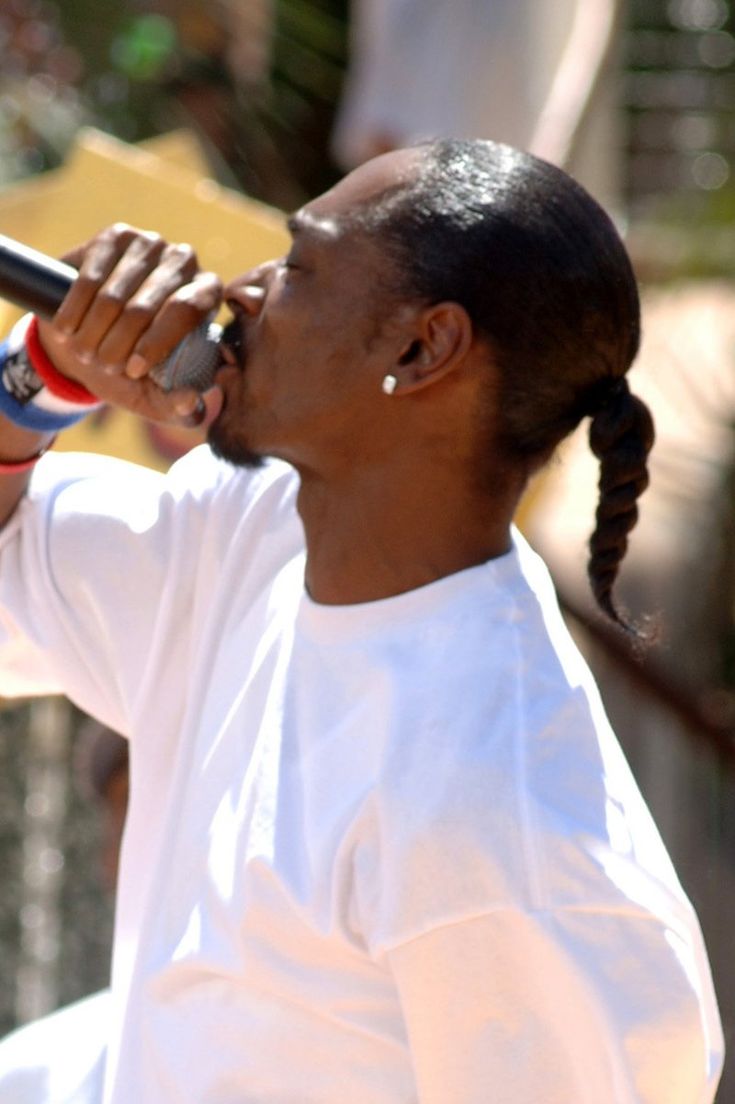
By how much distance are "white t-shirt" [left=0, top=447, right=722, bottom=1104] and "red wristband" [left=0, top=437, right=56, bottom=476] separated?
26 cm

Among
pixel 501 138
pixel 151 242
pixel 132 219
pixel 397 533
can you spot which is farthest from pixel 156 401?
pixel 501 138

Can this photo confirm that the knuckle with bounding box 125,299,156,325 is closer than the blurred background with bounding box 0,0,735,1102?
Yes

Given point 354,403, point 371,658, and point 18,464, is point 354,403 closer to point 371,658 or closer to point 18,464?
point 371,658

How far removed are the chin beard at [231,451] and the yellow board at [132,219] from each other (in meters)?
0.84

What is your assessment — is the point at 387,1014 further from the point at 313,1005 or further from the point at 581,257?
the point at 581,257

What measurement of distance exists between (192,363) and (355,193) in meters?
0.27

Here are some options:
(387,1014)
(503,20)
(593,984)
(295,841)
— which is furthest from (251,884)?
(503,20)

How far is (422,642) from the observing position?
6.44 feet

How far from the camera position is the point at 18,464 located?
232cm

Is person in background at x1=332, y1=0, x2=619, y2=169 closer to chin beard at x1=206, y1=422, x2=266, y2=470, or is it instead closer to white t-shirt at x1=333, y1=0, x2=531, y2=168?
white t-shirt at x1=333, y1=0, x2=531, y2=168

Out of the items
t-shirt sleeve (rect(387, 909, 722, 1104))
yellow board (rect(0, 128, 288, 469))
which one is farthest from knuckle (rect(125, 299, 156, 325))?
yellow board (rect(0, 128, 288, 469))

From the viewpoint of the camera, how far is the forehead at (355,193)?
210cm

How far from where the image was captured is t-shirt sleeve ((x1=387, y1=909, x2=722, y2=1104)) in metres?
1.76

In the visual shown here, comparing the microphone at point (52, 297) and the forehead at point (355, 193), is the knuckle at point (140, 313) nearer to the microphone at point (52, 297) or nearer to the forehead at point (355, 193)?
the microphone at point (52, 297)
